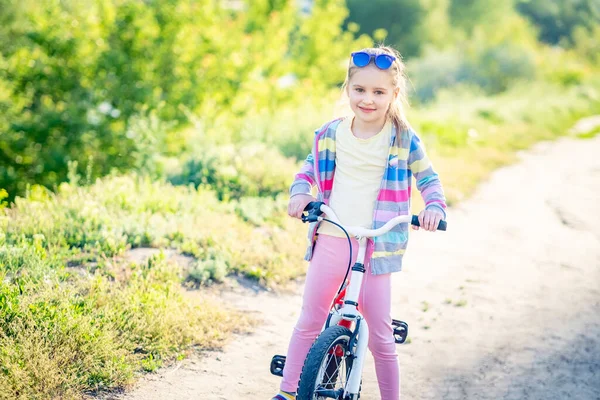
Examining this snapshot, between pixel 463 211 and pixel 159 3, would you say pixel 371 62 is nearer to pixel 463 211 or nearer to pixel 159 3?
pixel 463 211

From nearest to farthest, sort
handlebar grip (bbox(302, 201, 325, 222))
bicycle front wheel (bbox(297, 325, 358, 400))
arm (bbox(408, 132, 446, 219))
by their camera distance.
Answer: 1. bicycle front wheel (bbox(297, 325, 358, 400))
2. handlebar grip (bbox(302, 201, 325, 222))
3. arm (bbox(408, 132, 446, 219))

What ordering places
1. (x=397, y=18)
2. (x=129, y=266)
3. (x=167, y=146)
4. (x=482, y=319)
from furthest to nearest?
1. (x=397, y=18)
2. (x=167, y=146)
3. (x=482, y=319)
4. (x=129, y=266)

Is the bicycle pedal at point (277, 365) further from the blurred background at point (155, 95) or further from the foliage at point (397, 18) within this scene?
the foliage at point (397, 18)

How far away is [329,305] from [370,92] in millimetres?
1044

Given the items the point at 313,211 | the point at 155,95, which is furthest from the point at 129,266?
the point at 155,95

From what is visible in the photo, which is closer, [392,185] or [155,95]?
[392,185]

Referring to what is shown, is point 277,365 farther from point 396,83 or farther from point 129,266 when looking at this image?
point 129,266

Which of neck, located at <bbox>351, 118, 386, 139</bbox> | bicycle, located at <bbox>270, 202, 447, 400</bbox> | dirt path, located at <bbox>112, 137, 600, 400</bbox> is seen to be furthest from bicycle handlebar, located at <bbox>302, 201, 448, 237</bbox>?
dirt path, located at <bbox>112, 137, 600, 400</bbox>

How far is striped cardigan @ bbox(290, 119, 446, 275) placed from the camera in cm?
320

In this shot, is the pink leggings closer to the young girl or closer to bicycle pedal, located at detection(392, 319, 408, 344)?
the young girl

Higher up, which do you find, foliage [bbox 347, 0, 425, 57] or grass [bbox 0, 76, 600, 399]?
foliage [bbox 347, 0, 425, 57]

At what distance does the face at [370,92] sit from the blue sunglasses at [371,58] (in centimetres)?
3

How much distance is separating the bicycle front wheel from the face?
103 centimetres

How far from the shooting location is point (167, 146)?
39.1ft
